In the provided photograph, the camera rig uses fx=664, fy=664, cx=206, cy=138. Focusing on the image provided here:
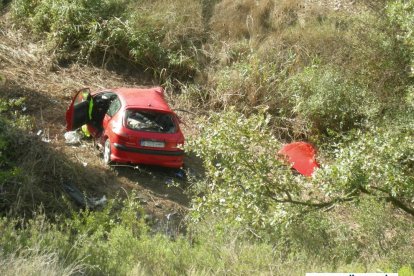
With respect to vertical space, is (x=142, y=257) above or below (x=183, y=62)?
above

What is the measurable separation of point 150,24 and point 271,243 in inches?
400

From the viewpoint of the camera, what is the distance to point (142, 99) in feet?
42.8

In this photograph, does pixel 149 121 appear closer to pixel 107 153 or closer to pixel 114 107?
pixel 114 107

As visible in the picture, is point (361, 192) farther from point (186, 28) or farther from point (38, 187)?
point (186, 28)

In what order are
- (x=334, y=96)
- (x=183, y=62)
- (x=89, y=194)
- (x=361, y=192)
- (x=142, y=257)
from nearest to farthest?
(x=142, y=257) → (x=361, y=192) → (x=89, y=194) → (x=334, y=96) → (x=183, y=62)

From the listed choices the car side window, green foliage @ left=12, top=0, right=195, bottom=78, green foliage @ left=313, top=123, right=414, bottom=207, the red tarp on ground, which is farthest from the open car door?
green foliage @ left=313, top=123, right=414, bottom=207

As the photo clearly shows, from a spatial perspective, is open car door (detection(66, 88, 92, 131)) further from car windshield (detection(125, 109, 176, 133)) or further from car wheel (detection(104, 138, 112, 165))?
car windshield (detection(125, 109, 176, 133))

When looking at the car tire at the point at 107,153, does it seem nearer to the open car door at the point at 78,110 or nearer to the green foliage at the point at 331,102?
the open car door at the point at 78,110

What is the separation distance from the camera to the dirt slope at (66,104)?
12.4 m

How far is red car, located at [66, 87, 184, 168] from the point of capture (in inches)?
489

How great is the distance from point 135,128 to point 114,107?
0.82m

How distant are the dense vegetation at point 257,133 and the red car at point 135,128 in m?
0.93

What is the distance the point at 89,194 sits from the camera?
11883mm

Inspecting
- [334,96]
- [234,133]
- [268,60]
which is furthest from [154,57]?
[234,133]
